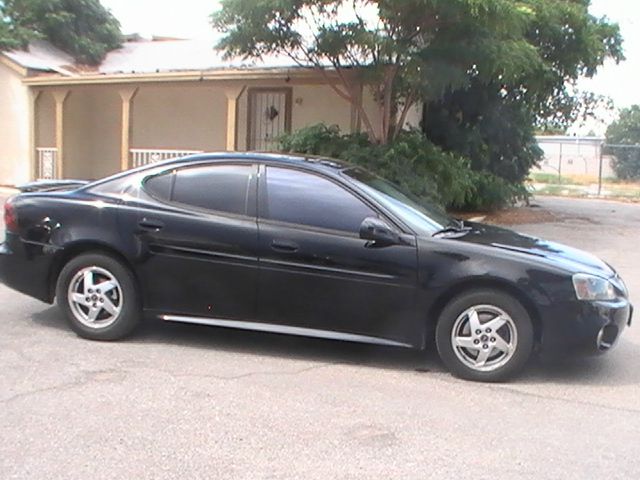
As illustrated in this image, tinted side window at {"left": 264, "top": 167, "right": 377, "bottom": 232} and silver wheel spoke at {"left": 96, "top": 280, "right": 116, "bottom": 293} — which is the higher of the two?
tinted side window at {"left": 264, "top": 167, "right": 377, "bottom": 232}

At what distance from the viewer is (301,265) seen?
17.4 feet

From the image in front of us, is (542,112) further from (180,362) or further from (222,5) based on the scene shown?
(180,362)

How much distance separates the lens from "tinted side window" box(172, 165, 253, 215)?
5617 mm

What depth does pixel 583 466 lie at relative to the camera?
3.75 meters

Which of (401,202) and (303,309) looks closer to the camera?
(303,309)

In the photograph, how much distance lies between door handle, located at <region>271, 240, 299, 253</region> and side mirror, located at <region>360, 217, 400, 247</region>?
522 millimetres

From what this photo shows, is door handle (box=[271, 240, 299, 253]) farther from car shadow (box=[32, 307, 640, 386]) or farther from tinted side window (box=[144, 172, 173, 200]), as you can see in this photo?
tinted side window (box=[144, 172, 173, 200])

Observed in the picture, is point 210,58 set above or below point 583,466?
above

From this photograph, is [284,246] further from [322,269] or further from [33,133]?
[33,133]

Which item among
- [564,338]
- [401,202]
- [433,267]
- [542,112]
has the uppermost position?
[542,112]

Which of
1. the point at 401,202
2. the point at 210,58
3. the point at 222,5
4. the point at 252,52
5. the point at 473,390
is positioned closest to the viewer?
the point at 473,390

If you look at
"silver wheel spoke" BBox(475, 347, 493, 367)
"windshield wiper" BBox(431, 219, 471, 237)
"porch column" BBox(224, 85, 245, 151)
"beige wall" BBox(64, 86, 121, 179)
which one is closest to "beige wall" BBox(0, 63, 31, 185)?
"beige wall" BBox(64, 86, 121, 179)

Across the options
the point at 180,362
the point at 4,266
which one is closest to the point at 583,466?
the point at 180,362

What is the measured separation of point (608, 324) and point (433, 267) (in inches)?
51.1
